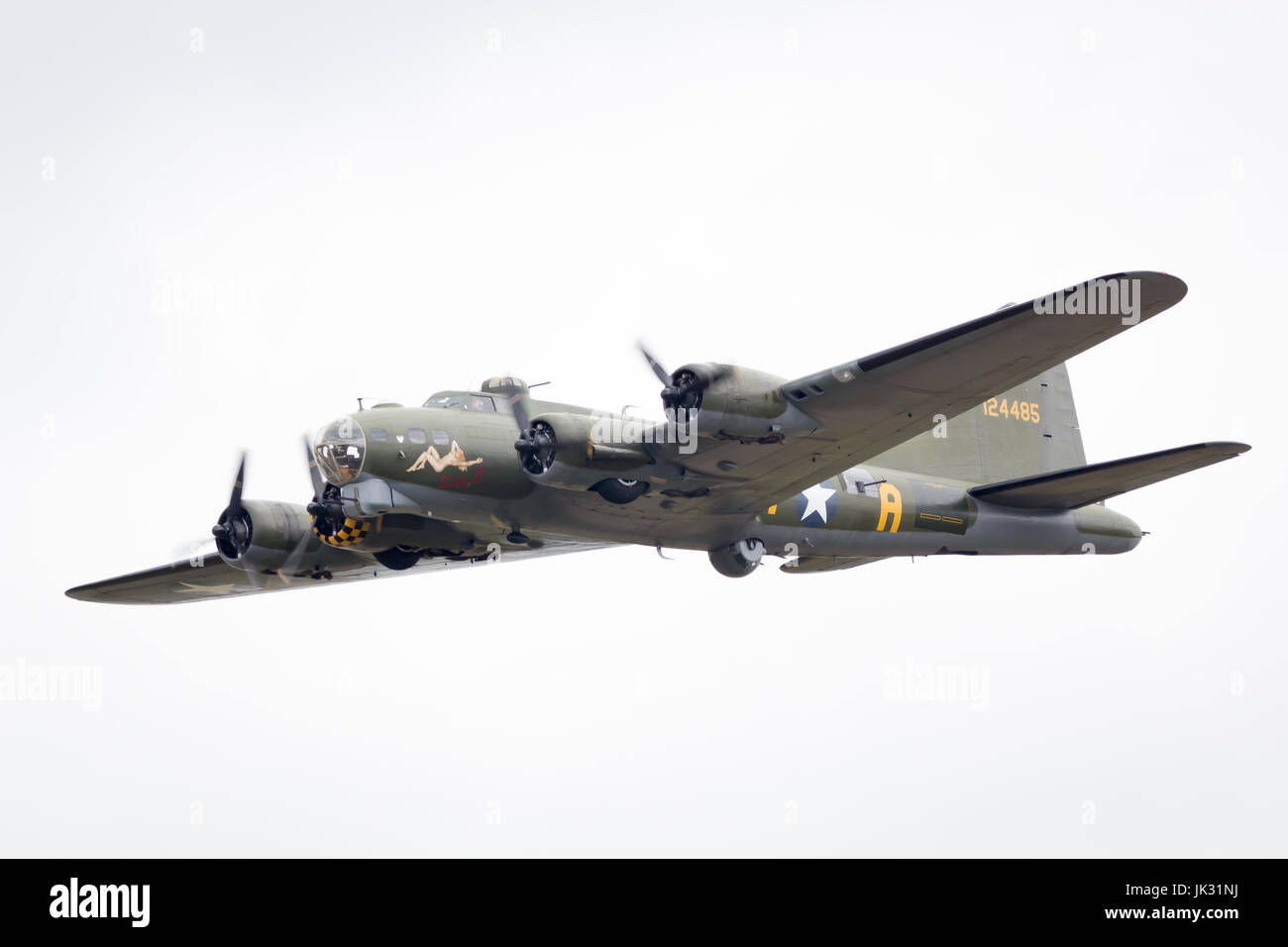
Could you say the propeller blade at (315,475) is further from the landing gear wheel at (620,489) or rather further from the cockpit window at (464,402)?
the landing gear wheel at (620,489)

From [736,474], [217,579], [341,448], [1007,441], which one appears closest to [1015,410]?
[1007,441]

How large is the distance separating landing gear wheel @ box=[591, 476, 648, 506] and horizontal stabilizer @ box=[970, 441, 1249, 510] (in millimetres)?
6533

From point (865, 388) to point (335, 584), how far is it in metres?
10.9

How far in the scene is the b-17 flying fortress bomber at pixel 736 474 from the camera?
17672 mm

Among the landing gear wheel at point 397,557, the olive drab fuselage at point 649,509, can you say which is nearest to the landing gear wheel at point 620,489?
the olive drab fuselage at point 649,509

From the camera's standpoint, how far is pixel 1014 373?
18062 millimetres

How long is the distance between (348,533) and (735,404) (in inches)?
239

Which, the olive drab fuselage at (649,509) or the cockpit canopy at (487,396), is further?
the cockpit canopy at (487,396)

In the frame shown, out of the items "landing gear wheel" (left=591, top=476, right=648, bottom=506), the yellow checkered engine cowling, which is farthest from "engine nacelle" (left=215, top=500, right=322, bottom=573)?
"landing gear wheel" (left=591, top=476, right=648, bottom=506)

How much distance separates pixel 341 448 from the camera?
59.8 feet

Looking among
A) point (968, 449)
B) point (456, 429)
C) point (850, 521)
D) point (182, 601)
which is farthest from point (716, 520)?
point (182, 601)

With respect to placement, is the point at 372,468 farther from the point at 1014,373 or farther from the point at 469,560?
the point at 1014,373

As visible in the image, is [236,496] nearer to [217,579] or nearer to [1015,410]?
[217,579]

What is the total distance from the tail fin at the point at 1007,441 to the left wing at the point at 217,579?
5603mm
